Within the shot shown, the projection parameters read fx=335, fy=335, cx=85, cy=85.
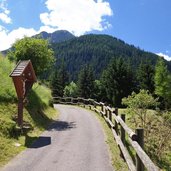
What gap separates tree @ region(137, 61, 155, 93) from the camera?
226 ft

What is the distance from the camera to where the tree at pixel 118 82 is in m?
70.6

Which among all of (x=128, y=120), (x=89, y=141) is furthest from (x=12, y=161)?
(x=128, y=120)

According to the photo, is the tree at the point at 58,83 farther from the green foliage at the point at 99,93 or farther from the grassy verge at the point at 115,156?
the grassy verge at the point at 115,156

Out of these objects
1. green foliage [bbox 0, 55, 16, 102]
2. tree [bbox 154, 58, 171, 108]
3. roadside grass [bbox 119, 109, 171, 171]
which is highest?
tree [bbox 154, 58, 171, 108]

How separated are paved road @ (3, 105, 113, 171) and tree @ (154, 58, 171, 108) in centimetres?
4655

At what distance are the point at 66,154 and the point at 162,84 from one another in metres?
51.5

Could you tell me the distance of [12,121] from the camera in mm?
15547

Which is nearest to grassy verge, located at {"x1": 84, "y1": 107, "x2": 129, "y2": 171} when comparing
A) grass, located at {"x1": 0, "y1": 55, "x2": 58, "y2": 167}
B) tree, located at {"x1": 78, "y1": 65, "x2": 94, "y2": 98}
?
grass, located at {"x1": 0, "y1": 55, "x2": 58, "y2": 167}

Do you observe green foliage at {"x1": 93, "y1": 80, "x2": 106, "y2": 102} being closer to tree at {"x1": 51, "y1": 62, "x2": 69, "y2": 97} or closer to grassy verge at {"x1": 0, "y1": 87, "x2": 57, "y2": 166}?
tree at {"x1": 51, "y1": 62, "x2": 69, "y2": 97}

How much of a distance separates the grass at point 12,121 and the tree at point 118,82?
44142 millimetres

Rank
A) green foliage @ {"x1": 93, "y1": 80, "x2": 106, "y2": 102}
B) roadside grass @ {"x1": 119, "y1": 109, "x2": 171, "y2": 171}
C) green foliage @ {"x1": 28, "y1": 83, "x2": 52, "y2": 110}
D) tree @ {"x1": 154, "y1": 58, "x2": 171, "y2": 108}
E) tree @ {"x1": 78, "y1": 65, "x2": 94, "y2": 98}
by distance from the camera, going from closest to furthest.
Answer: roadside grass @ {"x1": 119, "y1": 109, "x2": 171, "y2": 171} → green foliage @ {"x1": 28, "y1": 83, "x2": 52, "y2": 110} → tree @ {"x1": 154, "y1": 58, "x2": 171, "y2": 108} → green foliage @ {"x1": 93, "y1": 80, "x2": 106, "y2": 102} → tree @ {"x1": 78, "y1": 65, "x2": 94, "y2": 98}

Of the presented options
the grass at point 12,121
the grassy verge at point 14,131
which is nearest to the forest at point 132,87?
the grass at point 12,121

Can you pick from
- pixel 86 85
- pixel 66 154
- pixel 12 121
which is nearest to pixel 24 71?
pixel 12 121

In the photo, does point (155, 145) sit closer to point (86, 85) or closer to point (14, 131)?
point (14, 131)
